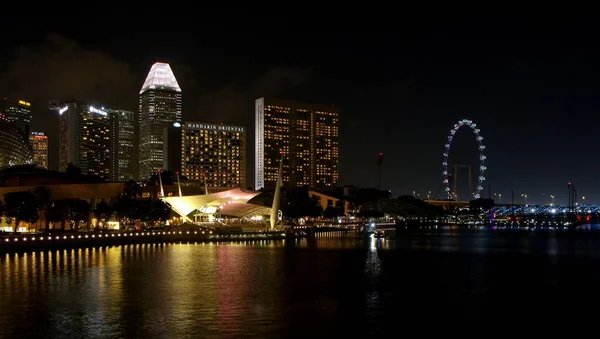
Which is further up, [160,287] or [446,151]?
[446,151]

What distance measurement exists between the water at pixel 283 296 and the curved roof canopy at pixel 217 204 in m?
45.9

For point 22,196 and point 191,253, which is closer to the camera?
point 191,253

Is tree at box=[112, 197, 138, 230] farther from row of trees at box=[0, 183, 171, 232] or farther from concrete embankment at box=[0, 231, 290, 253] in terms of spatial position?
concrete embankment at box=[0, 231, 290, 253]

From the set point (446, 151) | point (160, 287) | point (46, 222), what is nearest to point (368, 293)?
point (160, 287)

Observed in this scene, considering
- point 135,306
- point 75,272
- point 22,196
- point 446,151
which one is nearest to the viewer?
point 135,306

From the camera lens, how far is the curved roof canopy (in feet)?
328

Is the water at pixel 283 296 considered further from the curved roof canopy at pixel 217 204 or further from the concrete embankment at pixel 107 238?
the curved roof canopy at pixel 217 204

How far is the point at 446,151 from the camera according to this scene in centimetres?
16625

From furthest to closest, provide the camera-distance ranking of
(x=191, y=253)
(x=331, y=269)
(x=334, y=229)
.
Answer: (x=334, y=229)
(x=191, y=253)
(x=331, y=269)

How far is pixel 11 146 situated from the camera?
119m

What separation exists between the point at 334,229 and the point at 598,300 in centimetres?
9005

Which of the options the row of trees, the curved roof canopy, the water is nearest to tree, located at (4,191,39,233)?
the row of trees

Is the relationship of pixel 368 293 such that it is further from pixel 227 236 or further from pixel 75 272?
pixel 227 236

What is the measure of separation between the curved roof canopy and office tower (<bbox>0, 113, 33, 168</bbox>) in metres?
34.6
